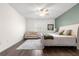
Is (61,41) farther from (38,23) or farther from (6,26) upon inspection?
(38,23)

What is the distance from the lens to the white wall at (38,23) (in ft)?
34.0

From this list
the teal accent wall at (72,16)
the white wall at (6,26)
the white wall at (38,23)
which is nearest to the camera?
the white wall at (6,26)

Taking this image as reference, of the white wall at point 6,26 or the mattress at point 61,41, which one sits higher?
the white wall at point 6,26

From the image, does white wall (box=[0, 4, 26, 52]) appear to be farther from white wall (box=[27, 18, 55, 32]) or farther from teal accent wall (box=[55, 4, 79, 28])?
white wall (box=[27, 18, 55, 32])

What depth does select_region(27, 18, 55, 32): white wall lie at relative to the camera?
1038cm

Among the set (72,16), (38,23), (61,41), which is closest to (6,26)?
(61,41)

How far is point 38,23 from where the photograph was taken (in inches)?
409

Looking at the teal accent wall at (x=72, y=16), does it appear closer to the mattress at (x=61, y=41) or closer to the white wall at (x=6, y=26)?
the mattress at (x=61, y=41)

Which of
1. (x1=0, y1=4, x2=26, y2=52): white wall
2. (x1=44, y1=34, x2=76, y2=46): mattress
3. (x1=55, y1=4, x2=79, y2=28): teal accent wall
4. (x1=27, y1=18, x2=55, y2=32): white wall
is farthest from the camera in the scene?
(x1=27, y1=18, x2=55, y2=32): white wall

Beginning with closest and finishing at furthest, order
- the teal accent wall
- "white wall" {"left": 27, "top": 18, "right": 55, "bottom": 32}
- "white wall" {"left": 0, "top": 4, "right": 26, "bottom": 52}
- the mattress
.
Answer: "white wall" {"left": 0, "top": 4, "right": 26, "bottom": 52}, the mattress, the teal accent wall, "white wall" {"left": 27, "top": 18, "right": 55, "bottom": 32}

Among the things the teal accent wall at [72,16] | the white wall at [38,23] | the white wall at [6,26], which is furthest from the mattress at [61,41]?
the white wall at [38,23]

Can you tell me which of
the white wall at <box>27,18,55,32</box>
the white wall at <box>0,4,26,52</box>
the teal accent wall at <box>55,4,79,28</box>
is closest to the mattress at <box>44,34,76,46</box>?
the teal accent wall at <box>55,4,79,28</box>

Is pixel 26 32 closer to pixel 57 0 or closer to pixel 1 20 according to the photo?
pixel 1 20

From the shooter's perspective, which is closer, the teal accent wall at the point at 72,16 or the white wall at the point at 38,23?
the teal accent wall at the point at 72,16
